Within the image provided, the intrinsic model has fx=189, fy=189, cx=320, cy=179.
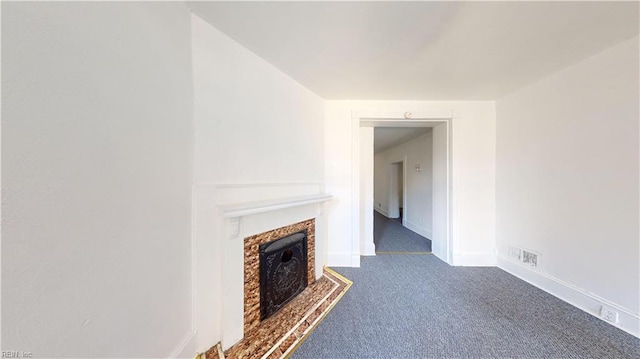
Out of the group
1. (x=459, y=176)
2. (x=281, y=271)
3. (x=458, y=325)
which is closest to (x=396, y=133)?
(x=459, y=176)

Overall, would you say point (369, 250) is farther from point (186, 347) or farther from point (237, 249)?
point (186, 347)

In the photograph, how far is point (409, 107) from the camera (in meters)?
2.63

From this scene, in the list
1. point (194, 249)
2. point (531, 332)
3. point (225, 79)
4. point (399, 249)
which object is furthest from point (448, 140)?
point (194, 249)

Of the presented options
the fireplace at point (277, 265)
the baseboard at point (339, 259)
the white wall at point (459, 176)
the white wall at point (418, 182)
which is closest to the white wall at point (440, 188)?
the white wall at point (459, 176)

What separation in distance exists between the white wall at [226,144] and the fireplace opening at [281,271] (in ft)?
0.82

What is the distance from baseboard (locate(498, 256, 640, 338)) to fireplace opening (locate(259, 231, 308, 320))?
2611 millimetres

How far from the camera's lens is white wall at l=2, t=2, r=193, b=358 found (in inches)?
23.0

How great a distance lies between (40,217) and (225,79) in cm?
121

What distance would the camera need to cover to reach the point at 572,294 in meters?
1.84

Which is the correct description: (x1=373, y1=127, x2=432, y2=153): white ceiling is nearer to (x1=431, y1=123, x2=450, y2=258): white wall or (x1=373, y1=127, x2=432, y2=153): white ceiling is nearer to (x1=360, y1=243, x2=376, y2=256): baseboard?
(x1=431, y1=123, x2=450, y2=258): white wall

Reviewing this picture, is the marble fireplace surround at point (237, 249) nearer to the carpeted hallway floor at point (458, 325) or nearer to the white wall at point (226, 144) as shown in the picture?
the white wall at point (226, 144)

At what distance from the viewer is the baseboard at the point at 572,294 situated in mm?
1493

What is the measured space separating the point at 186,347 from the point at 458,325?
207 cm

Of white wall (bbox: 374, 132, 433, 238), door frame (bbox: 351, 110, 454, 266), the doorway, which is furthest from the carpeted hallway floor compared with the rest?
the doorway
